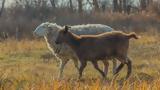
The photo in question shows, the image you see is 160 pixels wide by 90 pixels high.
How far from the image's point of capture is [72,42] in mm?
14312

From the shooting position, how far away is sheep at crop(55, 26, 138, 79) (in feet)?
45.9

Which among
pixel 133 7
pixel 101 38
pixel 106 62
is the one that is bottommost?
pixel 133 7

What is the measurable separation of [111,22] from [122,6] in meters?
17.2

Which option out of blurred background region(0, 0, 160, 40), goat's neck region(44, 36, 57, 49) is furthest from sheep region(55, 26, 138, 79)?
blurred background region(0, 0, 160, 40)

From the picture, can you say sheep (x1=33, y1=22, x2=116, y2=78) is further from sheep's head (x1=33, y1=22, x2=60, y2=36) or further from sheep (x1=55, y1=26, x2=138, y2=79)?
sheep (x1=55, y1=26, x2=138, y2=79)

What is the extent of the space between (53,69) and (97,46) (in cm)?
343

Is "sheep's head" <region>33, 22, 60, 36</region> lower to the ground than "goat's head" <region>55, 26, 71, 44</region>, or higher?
lower

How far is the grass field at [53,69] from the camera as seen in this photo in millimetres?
9641

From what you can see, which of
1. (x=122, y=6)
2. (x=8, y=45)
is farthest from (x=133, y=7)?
(x=8, y=45)

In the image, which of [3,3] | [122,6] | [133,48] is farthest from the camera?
[122,6]

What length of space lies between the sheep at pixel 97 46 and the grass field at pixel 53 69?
464 millimetres

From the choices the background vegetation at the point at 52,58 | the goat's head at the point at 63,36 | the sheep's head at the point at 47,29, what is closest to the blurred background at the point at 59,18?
the background vegetation at the point at 52,58

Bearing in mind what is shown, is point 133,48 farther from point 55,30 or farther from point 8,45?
point 55,30

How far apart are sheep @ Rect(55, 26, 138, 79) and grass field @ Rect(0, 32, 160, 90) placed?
0.46 m
